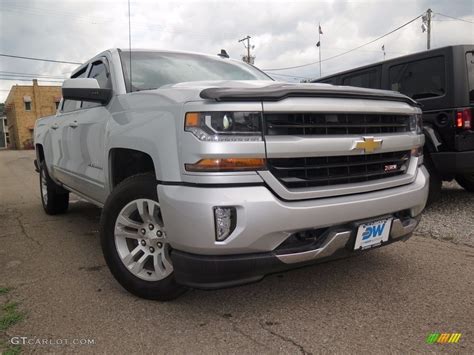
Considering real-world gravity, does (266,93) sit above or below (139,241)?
above

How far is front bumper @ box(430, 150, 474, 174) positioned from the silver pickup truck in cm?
212

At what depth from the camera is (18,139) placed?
159 ft

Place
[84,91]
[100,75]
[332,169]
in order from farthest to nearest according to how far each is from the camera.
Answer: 1. [100,75]
2. [84,91]
3. [332,169]

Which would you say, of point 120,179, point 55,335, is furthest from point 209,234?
point 120,179

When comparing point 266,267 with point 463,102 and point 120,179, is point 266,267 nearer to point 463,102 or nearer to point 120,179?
point 120,179

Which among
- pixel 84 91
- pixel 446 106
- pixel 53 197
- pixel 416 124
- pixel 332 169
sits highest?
pixel 84 91

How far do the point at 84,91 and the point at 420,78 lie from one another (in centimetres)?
423

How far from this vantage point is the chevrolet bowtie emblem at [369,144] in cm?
270

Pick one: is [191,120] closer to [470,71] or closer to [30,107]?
[470,71]

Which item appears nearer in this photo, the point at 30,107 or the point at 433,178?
the point at 433,178

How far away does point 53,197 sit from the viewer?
602cm

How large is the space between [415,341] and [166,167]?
5.53 feet

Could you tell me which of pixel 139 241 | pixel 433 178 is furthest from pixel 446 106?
pixel 139 241

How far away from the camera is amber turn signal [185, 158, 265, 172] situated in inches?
91.3
